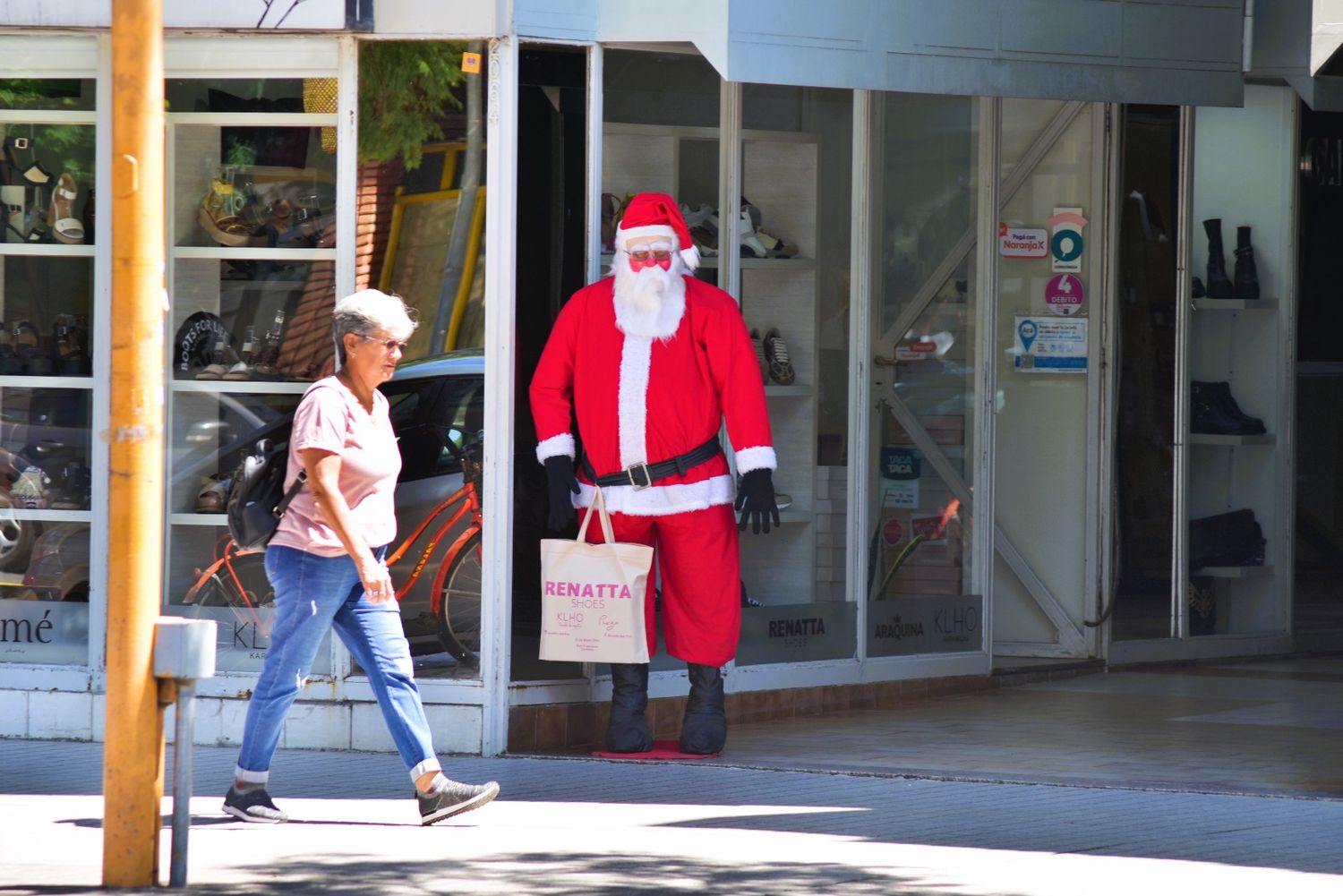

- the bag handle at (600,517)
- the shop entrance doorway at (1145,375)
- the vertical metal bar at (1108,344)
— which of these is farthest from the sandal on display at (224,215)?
the shop entrance doorway at (1145,375)

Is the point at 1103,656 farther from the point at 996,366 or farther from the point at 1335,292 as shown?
the point at 1335,292

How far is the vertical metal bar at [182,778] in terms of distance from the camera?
5.82 meters

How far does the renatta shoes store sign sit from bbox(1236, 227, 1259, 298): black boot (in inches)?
217

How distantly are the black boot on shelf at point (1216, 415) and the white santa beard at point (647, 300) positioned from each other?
4.27m

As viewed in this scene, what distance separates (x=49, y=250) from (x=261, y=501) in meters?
2.22

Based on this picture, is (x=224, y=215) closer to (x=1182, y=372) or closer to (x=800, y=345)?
(x=800, y=345)

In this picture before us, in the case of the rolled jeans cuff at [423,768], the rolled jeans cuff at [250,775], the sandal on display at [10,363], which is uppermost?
the sandal on display at [10,363]

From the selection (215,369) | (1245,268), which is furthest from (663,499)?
(1245,268)

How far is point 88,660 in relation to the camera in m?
8.54

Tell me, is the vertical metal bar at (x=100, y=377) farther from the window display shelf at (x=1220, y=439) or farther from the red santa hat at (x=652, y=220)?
the window display shelf at (x=1220, y=439)

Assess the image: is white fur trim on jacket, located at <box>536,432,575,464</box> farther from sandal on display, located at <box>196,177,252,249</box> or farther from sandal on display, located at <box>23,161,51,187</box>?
sandal on display, located at <box>23,161,51,187</box>

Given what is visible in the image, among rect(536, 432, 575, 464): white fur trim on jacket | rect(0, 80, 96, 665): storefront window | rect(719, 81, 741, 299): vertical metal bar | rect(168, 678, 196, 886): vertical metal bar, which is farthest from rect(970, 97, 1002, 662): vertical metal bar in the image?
rect(168, 678, 196, 886): vertical metal bar

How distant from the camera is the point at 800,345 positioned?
945 centimetres

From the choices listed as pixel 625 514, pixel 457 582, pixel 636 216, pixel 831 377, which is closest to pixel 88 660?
pixel 457 582
